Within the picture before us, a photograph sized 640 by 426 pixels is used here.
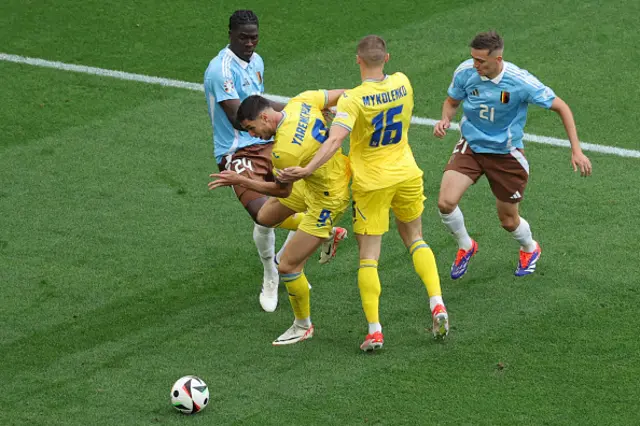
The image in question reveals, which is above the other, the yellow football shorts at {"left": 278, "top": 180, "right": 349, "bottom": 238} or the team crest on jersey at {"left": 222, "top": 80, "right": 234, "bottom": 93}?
the team crest on jersey at {"left": 222, "top": 80, "right": 234, "bottom": 93}

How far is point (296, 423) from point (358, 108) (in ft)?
7.51

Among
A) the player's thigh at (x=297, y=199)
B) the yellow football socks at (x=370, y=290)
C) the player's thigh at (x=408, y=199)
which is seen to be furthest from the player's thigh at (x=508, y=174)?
the player's thigh at (x=297, y=199)

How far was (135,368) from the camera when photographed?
8391mm

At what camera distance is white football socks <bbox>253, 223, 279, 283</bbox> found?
946cm

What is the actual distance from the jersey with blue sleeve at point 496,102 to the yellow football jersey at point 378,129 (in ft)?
3.62

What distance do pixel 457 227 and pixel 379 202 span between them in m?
1.39

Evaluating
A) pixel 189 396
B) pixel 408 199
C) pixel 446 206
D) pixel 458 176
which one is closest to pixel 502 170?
pixel 458 176

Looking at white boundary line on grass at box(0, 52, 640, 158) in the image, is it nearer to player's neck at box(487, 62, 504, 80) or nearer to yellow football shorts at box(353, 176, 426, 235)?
player's neck at box(487, 62, 504, 80)

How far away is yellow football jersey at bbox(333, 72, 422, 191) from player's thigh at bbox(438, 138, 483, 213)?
104 cm

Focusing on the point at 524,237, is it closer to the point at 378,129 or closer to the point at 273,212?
the point at 378,129

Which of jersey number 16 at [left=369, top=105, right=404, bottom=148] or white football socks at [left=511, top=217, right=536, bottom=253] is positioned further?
white football socks at [left=511, top=217, right=536, bottom=253]

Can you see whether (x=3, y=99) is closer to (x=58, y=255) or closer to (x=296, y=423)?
(x=58, y=255)

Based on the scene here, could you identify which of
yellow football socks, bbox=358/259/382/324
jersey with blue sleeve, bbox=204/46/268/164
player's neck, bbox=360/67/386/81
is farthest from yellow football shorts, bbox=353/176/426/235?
jersey with blue sleeve, bbox=204/46/268/164

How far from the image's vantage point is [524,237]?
9656mm
